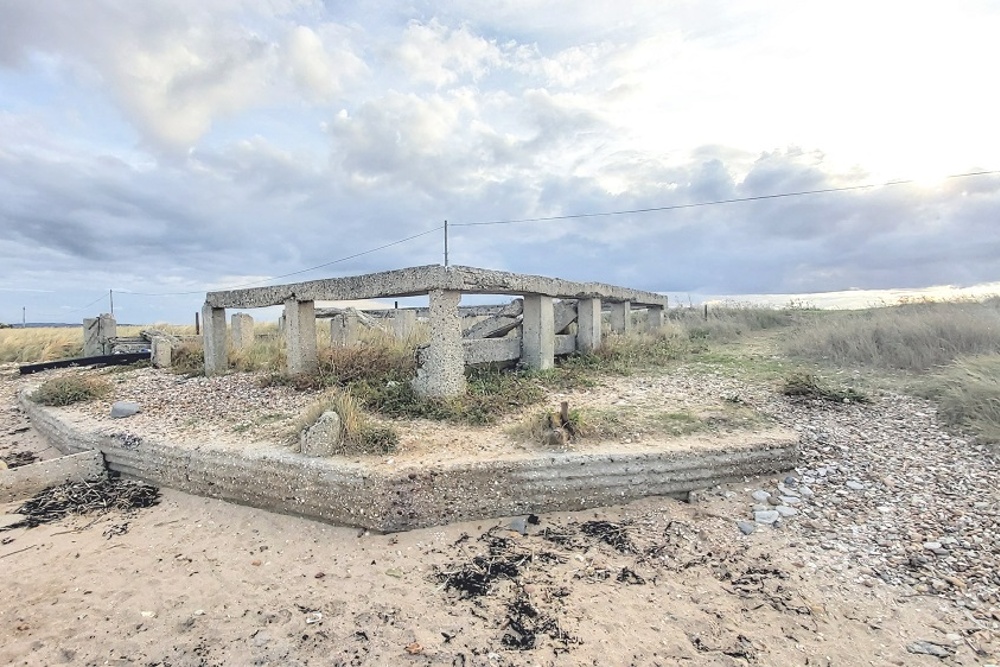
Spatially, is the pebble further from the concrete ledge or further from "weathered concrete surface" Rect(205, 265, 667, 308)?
"weathered concrete surface" Rect(205, 265, 667, 308)

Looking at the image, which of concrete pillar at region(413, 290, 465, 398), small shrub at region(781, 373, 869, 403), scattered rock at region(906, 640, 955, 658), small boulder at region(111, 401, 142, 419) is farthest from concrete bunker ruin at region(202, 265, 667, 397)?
scattered rock at region(906, 640, 955, 658)

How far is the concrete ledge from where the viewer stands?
377 cm

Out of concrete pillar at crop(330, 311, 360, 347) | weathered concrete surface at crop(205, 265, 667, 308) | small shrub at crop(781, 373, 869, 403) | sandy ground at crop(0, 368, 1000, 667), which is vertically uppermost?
weathered concrete surface at crop(205, 265, 667, 308)

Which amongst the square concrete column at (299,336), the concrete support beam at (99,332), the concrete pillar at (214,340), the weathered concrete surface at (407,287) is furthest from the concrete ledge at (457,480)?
the concrete support beam at (99,332)

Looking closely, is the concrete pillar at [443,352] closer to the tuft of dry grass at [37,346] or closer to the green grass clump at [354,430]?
the green grass clump at [354,430]

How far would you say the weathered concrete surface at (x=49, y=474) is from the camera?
4.62 m

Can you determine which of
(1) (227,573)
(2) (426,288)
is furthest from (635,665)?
(2) (426,288)

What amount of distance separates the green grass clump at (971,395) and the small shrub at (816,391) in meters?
0.74

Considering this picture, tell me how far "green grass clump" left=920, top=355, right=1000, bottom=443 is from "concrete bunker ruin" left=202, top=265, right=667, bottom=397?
4.34m

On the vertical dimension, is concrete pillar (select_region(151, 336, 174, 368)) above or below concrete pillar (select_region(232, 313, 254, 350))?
below

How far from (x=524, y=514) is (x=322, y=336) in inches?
347

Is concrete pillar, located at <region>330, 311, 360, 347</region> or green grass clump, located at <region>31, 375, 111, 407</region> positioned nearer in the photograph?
green grass clump, located at <region>31, 375, 111, 407</region>

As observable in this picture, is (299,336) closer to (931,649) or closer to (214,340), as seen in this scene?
(214,340)

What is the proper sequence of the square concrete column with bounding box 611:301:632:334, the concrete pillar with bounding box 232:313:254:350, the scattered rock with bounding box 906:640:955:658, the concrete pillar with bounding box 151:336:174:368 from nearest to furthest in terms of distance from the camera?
the scattered rock with bounding box 906:640:955:658
the concrete pillar with bounding box 151:336:174:368
the concrete pillar with bounding box 232:313:254:350
the square concrete column with bounding box 611:301:632:334
